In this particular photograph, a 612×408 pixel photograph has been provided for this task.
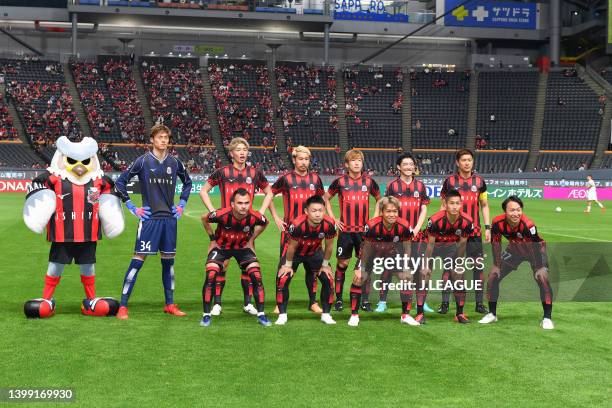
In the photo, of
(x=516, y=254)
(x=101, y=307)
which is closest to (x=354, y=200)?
(x=516, y=254)

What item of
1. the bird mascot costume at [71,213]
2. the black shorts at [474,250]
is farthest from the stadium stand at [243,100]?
the black shorts at [474,250]

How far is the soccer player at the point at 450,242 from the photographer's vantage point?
9562 mm

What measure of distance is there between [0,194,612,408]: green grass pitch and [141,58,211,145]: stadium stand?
41.0 metres

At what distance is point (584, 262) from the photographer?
10.1 metres

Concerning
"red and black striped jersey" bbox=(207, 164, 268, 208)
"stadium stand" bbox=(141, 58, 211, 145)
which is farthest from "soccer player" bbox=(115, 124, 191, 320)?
"stadium stand" bbox=(141, 58, 211, 145)

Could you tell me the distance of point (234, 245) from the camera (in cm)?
954

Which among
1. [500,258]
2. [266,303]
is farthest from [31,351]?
[500,258]

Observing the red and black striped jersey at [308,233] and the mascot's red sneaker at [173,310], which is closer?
the red and black striped jersey at [308,233]

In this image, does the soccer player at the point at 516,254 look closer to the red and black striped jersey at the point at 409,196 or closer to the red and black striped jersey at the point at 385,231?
the red and black striped jersey at the point at 385,231

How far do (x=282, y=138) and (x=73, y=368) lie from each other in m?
46.5

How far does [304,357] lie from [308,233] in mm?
2163

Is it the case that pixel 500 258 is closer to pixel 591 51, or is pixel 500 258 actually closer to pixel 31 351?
pixel 31 351

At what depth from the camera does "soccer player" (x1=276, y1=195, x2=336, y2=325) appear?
9.30 meters

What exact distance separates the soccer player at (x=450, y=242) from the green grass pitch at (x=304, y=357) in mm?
375
